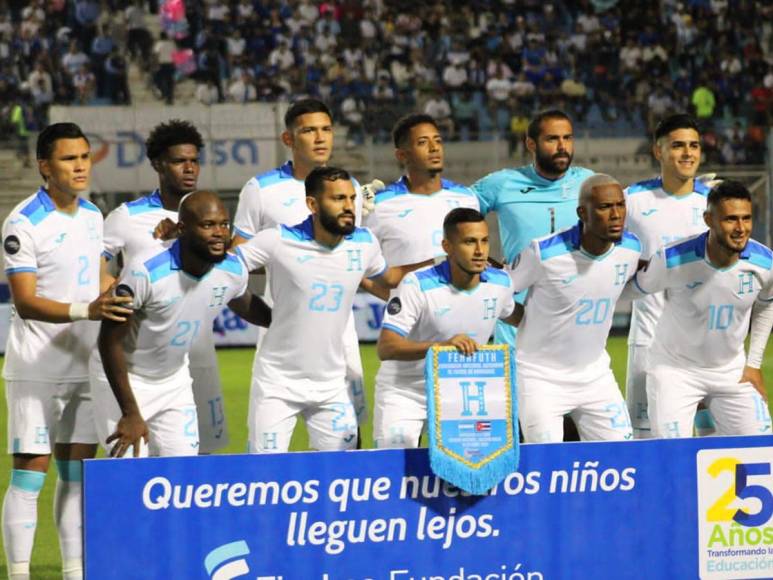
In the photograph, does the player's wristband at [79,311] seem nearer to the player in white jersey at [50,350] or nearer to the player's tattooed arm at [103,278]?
the player in white jersey at [50,350]

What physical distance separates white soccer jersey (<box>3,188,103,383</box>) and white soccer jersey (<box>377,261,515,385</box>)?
1450mm

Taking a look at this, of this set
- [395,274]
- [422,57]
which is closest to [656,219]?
[395,274]

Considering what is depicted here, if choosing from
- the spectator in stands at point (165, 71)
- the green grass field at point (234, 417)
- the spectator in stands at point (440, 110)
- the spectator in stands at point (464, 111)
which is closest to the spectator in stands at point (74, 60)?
the spectator in stands at point (165, 71)

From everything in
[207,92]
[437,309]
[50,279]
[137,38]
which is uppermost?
[137,38]

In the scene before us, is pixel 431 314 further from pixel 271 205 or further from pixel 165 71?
pixel 165 71

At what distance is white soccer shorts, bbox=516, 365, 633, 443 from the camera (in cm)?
689

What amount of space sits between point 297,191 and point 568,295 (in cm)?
155

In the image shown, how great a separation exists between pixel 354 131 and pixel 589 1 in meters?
7.02

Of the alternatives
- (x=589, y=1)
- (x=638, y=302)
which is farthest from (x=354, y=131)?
(x=638, y=302)

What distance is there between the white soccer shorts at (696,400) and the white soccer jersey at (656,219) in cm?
76

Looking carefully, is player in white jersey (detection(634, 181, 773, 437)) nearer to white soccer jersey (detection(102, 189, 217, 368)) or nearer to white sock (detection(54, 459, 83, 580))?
white soccer jersey (detection(102, 189, 217, 368))

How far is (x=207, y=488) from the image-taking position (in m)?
5.77

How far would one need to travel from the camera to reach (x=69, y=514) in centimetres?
665

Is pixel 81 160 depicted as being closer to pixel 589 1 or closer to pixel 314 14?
pixel 314 14
